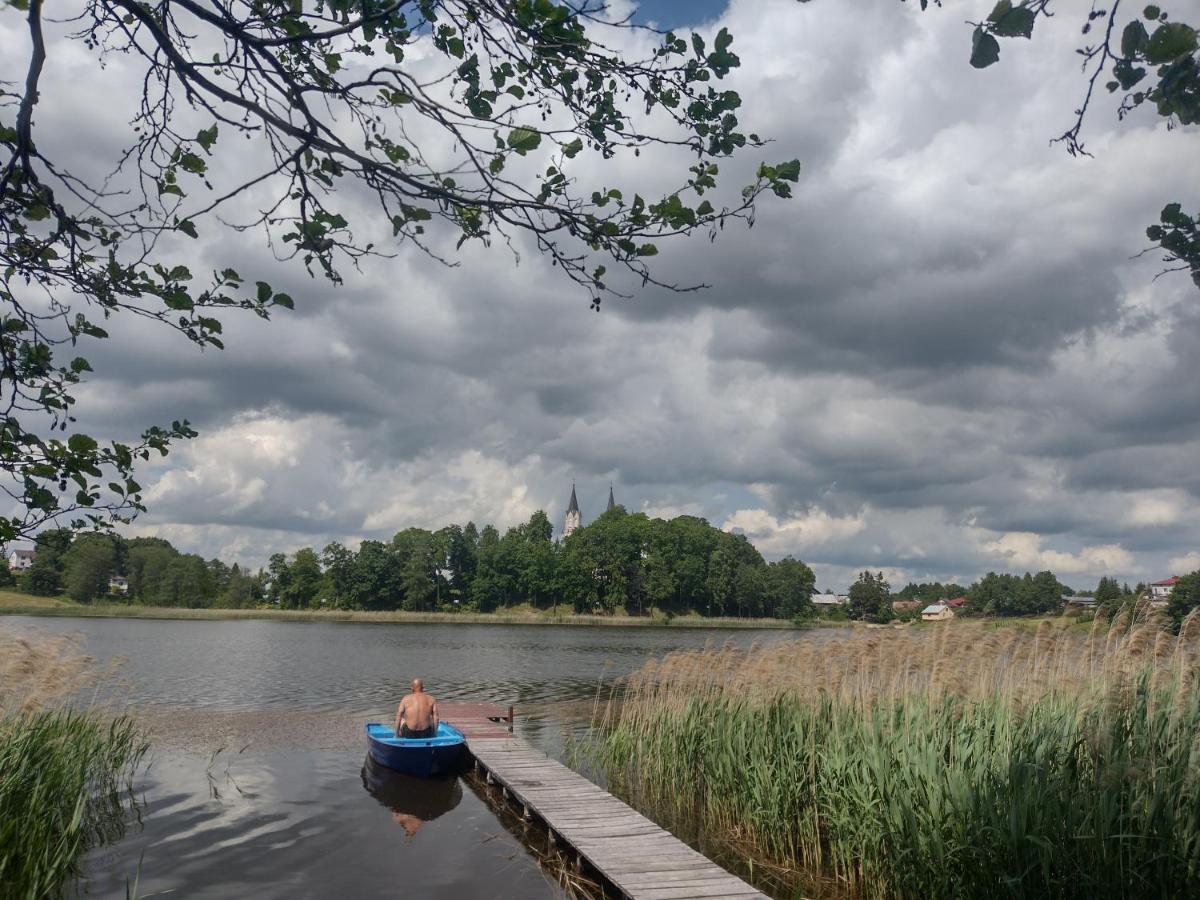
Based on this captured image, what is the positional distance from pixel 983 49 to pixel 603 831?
9750mm

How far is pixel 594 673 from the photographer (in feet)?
118

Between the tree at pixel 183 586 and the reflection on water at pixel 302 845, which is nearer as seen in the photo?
the reflection on water at pixel 302 845

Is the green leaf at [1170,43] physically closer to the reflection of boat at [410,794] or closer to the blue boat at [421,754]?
the reflection of boat at [410,794]

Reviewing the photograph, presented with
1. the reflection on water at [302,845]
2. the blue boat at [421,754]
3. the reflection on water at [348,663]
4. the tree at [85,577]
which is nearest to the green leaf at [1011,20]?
the reflection on water at [302,845]

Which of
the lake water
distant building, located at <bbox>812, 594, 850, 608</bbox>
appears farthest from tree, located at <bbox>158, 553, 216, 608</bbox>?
distant building, located at <bbox>812, 594, 850, 608</bbox>

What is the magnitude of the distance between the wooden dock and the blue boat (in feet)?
1.45

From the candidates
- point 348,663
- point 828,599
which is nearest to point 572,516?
point 828,599

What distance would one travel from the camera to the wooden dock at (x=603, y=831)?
836cm

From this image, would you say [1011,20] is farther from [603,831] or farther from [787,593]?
[787,593]

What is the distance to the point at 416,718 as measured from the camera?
15.8 metres

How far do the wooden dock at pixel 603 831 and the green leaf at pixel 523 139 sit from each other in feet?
23.1

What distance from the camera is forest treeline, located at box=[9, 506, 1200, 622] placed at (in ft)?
335

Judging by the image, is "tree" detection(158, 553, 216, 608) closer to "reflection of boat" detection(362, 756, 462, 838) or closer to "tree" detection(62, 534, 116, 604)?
"tree" detection(62, 534, 116, 604)

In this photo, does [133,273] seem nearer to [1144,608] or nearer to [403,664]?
[1144,608]
